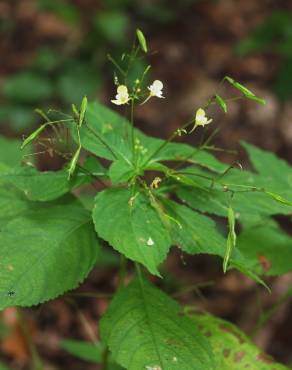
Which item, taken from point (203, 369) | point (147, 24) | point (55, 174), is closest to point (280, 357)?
point (203, 369)

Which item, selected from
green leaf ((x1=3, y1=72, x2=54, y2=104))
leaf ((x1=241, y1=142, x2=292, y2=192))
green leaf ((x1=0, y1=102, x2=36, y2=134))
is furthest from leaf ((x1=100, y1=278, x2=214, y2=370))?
green leaf ((x1=3, y1=72, x2=54, y2=104))

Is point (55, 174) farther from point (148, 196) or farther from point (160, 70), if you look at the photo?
point (160, 70)

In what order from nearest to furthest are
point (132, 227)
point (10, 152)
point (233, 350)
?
point (132, 227) < point (233, 350) < point (10, 152)

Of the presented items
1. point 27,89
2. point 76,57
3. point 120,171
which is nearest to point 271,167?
point 120,171

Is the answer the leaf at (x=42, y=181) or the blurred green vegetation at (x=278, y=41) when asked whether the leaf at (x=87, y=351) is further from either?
the blurred green vegetation at (x=278, y=41)

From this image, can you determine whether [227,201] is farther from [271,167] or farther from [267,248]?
[271,167]
